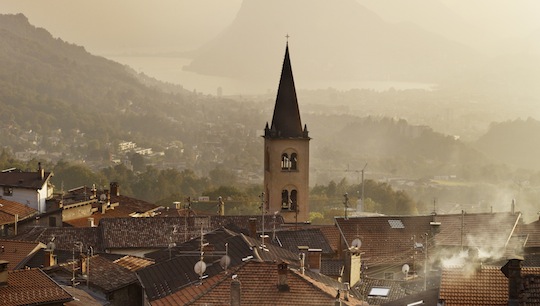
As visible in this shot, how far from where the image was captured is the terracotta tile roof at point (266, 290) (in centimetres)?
2091

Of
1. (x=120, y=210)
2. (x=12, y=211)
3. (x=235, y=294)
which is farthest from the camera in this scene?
(x=120, y=210)

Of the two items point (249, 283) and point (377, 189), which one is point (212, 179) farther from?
point (249, 283)

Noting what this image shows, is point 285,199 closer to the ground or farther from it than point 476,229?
farther from it

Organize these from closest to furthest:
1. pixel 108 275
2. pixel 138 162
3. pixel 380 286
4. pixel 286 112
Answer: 1. pixel 380 286
2. pixel 108 275
3. pixel 286 112
4. pixel 138 162

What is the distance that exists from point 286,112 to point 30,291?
27912 mm

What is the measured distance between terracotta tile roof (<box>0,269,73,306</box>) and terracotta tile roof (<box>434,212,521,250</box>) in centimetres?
1636

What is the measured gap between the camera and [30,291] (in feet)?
72.3

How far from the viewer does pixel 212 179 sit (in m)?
102

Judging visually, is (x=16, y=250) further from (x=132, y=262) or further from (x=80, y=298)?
(x=80, y=298)

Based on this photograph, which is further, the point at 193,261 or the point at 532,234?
the point at 532,234

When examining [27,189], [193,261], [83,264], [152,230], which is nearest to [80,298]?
[193,261]

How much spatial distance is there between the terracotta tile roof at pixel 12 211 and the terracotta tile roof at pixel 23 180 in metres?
4.27

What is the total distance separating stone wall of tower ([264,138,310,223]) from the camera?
48.5m

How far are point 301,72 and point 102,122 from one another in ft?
124
